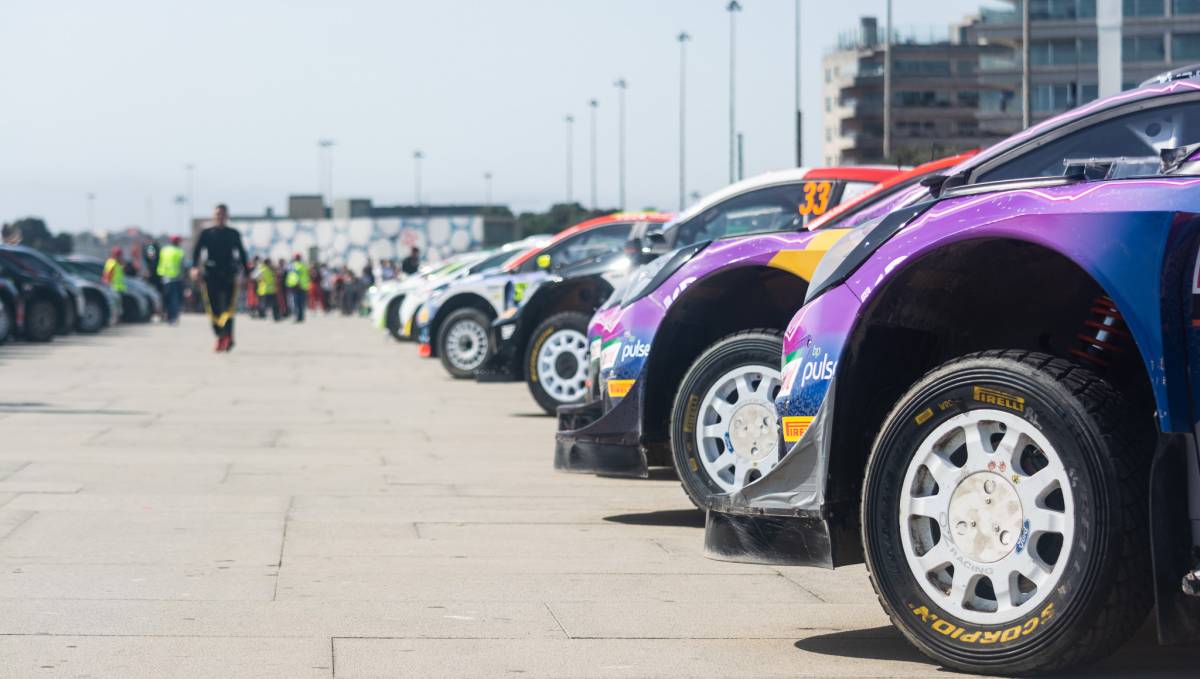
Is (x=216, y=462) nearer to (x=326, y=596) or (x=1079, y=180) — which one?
(x=326, y=596)

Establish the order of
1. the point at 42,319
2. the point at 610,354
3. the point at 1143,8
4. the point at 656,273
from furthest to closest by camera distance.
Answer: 1. the point at 1143,8
2. the point at 42,319
3. the point at 610,354
4. the point at 656,273

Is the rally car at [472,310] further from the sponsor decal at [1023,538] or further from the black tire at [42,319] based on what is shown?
the sponsor decal at [1023,538]

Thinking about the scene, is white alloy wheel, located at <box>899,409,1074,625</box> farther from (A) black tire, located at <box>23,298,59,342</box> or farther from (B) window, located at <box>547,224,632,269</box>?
(A) black tire, located at <box>23,298,59,342</box>

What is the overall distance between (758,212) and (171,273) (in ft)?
90.8

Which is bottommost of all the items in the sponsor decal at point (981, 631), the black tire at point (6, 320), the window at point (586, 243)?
the sponsor decal at point (981, 631)

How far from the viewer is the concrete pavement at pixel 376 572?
483cm

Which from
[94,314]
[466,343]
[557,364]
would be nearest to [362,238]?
[94,314]

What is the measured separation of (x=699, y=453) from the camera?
7266mm

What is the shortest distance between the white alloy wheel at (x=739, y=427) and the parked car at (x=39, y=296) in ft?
69.3

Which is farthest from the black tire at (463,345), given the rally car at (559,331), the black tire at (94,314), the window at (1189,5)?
the black tire at (94,314)

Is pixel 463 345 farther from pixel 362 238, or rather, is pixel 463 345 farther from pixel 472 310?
pixel 362 238

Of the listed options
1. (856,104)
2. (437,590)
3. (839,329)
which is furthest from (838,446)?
(856,104)

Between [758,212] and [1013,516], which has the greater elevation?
[758,212]

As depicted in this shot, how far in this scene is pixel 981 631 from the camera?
438 centimetres
